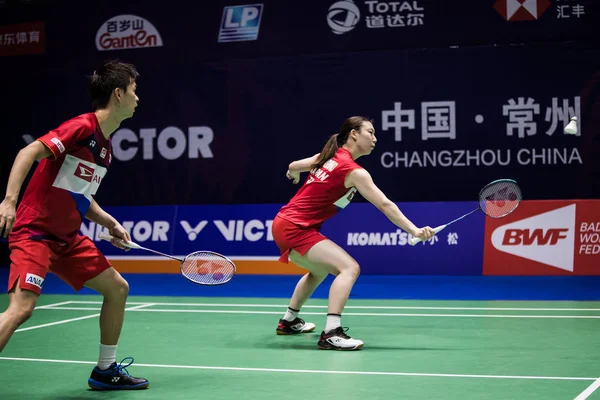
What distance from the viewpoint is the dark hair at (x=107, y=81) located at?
431 centimetres

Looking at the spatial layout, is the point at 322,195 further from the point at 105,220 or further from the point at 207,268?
the point at 105,220

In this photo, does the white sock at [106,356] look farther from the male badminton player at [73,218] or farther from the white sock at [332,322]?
the white sock at [332,322]

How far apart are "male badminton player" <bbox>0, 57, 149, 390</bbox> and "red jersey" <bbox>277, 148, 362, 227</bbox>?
1868mm

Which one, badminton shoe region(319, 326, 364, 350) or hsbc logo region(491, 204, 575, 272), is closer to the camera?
badminton shoe region(319, 326, 364, 350)

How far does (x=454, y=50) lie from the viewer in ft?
37.0

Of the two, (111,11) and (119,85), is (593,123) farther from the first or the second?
(119,85)

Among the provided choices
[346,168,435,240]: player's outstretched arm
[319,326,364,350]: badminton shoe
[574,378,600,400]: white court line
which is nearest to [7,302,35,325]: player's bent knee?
[319,326,364,350]: badminton shoe

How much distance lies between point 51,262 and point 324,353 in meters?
2.04

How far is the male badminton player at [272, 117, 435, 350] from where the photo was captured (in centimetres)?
575

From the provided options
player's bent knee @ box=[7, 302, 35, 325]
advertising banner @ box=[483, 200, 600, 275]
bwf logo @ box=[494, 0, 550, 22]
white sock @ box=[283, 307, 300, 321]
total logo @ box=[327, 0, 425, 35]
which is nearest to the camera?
player's bent knee @ box=[7, 302, 35, 325]

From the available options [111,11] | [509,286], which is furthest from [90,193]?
[111,11]

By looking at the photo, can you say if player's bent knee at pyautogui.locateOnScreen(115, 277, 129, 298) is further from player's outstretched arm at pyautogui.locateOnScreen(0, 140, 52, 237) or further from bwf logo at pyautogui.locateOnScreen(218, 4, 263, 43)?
bwf logo at pyautogui.locateOnScreen(218, 4, 263, 43)

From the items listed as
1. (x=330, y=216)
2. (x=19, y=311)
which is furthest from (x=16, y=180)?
(x=330, y=216)

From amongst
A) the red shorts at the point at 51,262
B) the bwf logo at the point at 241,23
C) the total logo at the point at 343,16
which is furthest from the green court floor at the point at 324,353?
the bwf logo at the point at 241,23
